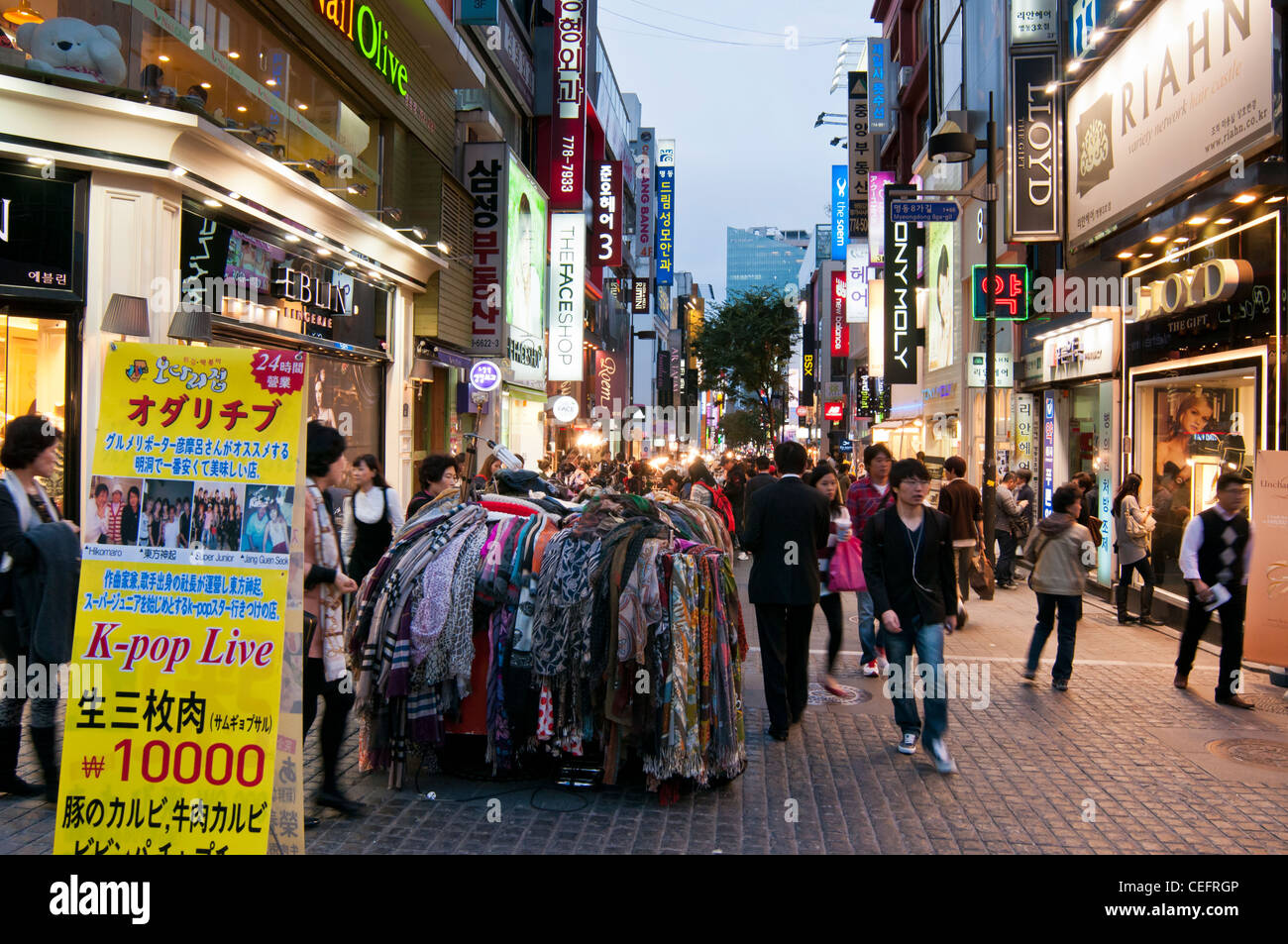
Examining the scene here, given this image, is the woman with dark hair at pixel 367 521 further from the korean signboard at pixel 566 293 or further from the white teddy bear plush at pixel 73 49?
the korean signboard at pixel 566 293

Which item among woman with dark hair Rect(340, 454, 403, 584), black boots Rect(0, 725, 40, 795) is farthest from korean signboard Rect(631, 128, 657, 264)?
black boots Rect(0, 725, 40, 795)

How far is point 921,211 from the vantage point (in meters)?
15.3

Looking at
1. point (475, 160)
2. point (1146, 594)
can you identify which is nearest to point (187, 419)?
point (1146, 594)

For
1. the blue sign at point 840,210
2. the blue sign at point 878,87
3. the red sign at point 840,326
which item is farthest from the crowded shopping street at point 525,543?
the red sign at point 840,326

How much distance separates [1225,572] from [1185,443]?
4.54 metres

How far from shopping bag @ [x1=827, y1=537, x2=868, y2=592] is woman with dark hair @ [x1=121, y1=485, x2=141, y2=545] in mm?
5605

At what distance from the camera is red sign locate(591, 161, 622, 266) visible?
33.1 meters

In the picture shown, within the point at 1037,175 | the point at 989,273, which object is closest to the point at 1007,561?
the point at 989,273

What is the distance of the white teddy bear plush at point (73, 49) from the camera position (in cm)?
813

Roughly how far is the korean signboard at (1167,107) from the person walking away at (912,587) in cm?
521

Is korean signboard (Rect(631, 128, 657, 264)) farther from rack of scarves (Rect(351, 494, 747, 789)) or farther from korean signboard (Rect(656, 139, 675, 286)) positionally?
rack of scarves (Rect(351, 494, 747, 789))

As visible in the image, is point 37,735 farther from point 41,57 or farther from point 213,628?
point 41,57

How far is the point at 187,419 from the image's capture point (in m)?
3.71

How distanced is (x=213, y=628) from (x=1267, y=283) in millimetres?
9716
